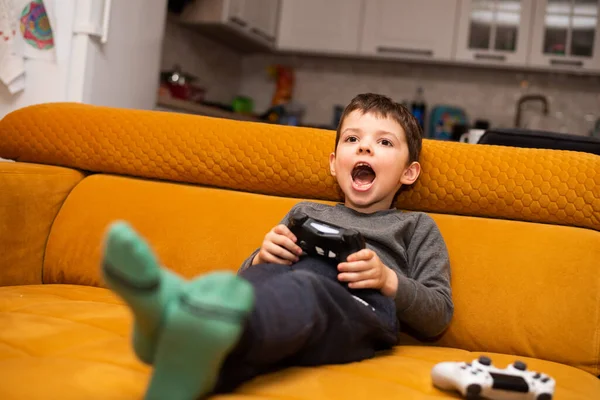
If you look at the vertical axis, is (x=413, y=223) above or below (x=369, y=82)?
below

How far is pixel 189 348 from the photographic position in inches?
26.0

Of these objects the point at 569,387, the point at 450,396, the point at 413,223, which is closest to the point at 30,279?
the point at 413,223

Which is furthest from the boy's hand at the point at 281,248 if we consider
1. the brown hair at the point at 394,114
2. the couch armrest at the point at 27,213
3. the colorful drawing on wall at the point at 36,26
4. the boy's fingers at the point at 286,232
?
the colorful drawing on wall at the point at 36,26

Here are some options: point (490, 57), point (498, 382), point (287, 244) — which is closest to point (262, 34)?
point (490, 57)

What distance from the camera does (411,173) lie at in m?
1.34

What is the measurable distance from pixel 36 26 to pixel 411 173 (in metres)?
1.55

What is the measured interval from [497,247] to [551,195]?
0.49ft

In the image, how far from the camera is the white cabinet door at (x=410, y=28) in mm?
3801

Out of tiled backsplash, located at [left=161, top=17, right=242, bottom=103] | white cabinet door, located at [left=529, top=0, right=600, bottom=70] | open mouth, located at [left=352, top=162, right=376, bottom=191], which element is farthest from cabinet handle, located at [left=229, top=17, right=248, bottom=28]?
open mouth, located at [left=352, top=162, right=376, bottom=191]

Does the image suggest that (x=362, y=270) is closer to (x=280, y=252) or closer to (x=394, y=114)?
(x=280, y=252)

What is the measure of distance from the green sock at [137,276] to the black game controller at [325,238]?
42 cm

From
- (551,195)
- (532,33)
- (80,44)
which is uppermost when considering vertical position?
(532,33)

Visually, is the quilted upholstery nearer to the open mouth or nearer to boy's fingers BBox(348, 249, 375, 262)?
the open mouth

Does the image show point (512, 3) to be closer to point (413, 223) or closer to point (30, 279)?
point (413, 223)
